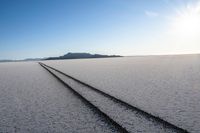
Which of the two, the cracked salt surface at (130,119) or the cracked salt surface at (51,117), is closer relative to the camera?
the cracked salt surface at (130,119)

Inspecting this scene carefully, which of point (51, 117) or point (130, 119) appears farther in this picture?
point (51, 117)

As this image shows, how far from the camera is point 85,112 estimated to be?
6.34 meters

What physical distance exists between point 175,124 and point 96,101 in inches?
126

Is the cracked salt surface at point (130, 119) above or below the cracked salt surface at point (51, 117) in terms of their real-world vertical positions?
above

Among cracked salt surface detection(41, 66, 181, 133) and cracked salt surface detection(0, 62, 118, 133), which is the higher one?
cracked salt surface detection(41, 66, 181, 133)

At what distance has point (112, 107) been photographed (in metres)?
6.79

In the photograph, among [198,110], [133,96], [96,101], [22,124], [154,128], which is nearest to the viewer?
[154,128]

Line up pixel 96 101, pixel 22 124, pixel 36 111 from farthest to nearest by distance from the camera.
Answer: pixel 96 101 < pixel 36 111 < pixel 22 124

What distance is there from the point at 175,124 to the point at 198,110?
127 centimetres

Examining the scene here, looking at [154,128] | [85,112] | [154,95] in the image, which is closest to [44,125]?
[85,112]

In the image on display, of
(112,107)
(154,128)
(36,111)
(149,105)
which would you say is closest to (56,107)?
(36,111)

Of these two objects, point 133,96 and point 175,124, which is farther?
point 133,96

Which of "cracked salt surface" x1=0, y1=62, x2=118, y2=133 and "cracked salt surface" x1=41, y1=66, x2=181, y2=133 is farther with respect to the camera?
"cracked salt surface" x1=0, y1=62, x2=118, y2=133

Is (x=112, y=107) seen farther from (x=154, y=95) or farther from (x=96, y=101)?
(x=154, y=95)
